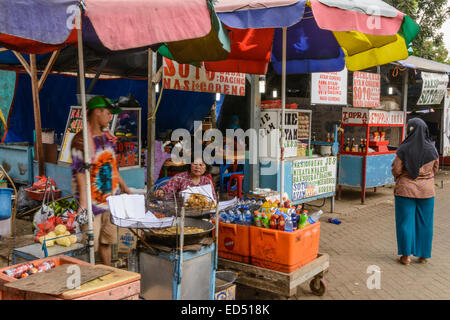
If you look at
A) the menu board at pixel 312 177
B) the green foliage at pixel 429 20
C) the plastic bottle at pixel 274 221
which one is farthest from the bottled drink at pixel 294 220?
the green foliage at pixel 429 20

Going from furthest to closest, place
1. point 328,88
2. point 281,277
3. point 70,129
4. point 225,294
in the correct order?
1. point 328,88
2. point 70,129
3. point 281,277
4. point 225,294

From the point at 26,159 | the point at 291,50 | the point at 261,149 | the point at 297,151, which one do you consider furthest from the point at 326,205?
the point at 26,159

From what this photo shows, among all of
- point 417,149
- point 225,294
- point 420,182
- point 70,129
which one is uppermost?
point 70,129

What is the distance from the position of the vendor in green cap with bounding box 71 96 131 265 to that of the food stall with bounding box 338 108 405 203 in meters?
6.63

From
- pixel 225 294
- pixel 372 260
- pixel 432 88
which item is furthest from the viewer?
pixel 432 88

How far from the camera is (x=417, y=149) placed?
5.46 metres

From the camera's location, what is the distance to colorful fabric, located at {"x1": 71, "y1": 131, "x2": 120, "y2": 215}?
4215 millimetres

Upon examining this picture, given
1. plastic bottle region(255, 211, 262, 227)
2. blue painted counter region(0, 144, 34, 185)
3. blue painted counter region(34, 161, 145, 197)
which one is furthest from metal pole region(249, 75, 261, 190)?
blue painted counter region(0, 144, 34, 185)

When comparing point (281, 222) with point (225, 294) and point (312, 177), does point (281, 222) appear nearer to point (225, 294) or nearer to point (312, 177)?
point (225, 294)

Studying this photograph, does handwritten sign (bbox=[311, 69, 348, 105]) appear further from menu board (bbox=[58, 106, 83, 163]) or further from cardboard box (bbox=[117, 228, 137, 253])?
cardboard box (bbox=[117, 228, 137, 253])

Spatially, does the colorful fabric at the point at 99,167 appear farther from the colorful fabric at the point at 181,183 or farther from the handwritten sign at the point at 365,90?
the handwritten sign at the point at 365,90

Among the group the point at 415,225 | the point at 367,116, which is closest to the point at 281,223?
the point at 415,225

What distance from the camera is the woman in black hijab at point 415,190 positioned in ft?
18.0

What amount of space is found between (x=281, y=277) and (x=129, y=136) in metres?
3.91
